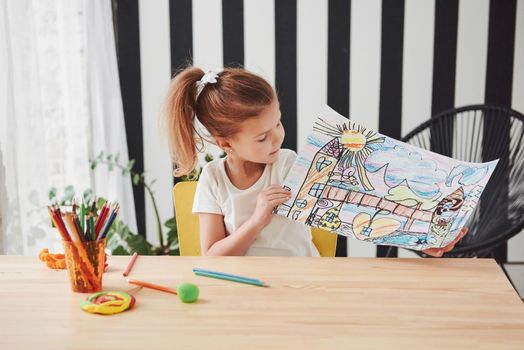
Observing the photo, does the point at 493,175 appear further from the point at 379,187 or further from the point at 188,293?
the point at 188,293

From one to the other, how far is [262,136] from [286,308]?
20.6 inches

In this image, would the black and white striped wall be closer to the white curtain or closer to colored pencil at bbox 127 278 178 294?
the white curtain

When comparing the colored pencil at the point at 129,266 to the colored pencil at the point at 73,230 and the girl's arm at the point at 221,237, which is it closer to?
the colored pencil at the point at 73,230

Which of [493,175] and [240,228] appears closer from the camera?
[240,228]

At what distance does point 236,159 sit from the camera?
1.47 meters

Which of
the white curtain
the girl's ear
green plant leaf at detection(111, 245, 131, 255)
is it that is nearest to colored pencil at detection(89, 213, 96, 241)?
the girl's ear

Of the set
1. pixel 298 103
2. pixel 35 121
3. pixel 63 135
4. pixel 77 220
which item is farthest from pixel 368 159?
pixel 298 103

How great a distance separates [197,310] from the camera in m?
0.88

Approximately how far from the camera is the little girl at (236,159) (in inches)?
52.6

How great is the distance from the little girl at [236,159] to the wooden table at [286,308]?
26cm

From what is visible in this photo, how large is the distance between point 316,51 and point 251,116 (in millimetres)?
1488

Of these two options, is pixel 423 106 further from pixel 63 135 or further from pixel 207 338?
pixel 207 338

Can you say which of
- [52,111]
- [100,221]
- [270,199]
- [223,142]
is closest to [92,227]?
[100,221]

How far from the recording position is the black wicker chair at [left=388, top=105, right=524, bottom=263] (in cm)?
185
